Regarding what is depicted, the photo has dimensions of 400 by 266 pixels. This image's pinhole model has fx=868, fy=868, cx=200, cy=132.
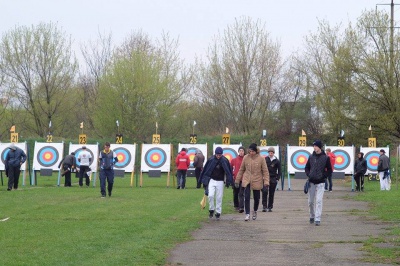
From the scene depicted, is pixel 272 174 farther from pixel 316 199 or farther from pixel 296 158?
pixel 296 158

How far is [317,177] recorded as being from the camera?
2128 centimetres

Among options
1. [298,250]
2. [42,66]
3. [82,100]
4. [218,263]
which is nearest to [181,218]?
[298,250]

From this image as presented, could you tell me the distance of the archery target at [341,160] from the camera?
45.4 metres

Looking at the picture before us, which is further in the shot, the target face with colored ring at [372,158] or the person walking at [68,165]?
the target face with colored ring at [372,158]

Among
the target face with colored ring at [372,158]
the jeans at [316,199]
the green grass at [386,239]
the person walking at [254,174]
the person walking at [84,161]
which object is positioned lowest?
the green grass at [386,239]

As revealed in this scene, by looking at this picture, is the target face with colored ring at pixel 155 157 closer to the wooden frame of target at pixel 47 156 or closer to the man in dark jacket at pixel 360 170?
the wooden frame of target at pixel 47 156

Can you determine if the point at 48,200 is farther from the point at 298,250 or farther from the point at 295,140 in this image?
the point at 295,140

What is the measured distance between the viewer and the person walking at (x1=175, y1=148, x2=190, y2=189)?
42.2 meters

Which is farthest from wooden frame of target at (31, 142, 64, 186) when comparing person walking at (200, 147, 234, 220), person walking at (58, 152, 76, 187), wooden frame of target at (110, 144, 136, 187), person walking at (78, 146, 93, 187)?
person walking at (200, 147, 234, 220)

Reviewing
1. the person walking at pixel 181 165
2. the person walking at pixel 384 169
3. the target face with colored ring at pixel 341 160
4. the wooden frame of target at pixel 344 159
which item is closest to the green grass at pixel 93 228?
the person walking at pixel 181 165

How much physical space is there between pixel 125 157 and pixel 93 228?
93.6 ft

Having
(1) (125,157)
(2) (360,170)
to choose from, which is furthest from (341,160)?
(1) (125,157)

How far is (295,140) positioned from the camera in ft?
241

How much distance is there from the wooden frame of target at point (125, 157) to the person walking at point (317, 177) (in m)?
25.6
